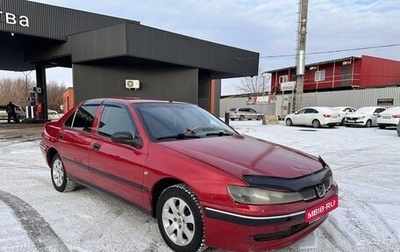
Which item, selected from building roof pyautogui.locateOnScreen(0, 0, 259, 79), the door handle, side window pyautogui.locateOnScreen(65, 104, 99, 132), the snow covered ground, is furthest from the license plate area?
building roof pyautogui.locateOnScreen(0, 0, 259, 79)

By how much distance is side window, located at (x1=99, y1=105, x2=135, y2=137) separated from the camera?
3831mm

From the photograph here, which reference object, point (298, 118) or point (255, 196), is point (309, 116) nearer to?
point (298, 118)

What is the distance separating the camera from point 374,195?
16.7ft

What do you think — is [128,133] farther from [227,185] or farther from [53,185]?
[53,185]

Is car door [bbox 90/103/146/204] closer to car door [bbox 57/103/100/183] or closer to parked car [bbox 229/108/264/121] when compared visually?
car door [bbox 57/103/100/183]

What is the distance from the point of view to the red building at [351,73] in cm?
3241

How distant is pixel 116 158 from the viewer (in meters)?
3.72

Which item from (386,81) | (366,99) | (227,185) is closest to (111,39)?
(227,185)

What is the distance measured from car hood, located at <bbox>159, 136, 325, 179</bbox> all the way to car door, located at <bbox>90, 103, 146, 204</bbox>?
46cm

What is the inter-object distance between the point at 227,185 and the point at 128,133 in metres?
1.43

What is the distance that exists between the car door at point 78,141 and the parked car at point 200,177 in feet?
0.10

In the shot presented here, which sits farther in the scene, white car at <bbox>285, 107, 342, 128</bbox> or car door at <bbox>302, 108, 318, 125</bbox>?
car door at <bbox>302, 108, 318, 125</bbox>

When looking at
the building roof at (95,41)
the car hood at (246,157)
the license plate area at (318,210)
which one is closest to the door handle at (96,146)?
the car hood at (246,157)

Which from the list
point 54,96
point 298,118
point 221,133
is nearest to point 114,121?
point 221,133
